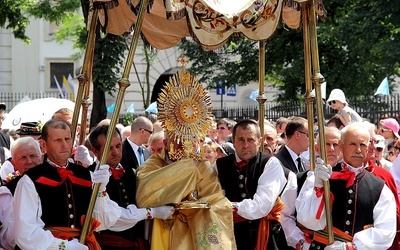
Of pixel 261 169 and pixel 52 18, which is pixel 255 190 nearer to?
pixel 261 169

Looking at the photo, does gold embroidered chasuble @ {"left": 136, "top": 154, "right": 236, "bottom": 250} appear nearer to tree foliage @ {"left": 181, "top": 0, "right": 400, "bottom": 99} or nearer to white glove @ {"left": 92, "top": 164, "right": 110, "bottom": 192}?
white glove @ {"left": 92, "top": 164, "right": 110, "bottom": 192}

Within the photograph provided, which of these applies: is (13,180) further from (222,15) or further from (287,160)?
(287,160)

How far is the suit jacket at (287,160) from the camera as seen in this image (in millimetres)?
9609

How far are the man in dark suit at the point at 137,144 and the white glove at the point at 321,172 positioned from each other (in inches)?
83.7

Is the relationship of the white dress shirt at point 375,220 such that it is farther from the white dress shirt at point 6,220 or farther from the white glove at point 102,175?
the white dress shirt at point 6,220

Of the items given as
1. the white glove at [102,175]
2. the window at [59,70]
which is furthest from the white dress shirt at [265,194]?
the window at [59,70]

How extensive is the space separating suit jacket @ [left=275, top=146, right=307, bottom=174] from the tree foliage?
10794 mm

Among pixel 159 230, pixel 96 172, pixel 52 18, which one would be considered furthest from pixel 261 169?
pixel 52 18

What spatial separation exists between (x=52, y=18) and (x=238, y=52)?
546 cm

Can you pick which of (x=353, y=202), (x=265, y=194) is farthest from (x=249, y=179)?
(x=353, y=202)

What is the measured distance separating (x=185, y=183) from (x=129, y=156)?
164 cm

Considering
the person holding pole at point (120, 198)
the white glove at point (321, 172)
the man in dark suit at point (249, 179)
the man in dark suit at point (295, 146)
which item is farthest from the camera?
the man in dark suit at point (295, 146)

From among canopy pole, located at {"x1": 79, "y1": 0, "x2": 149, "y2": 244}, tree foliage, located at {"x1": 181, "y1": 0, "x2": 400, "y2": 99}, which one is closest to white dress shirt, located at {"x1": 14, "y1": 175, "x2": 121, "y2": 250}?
canopy pole, located at {"x1": 79, "y1": 0, "x2": 149, "y2": 244}

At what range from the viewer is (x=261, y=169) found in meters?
8.35
